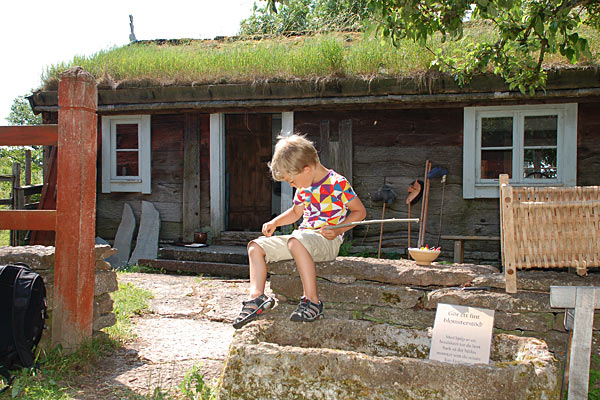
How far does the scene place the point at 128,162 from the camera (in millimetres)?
8469

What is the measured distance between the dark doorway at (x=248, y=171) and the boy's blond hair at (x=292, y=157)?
5.82 meters

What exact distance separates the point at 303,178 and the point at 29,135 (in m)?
1.86

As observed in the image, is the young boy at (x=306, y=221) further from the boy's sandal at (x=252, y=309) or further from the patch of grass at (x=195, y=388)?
the patch of grass at (x=195, y=388)

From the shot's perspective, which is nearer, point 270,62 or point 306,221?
point 306,221

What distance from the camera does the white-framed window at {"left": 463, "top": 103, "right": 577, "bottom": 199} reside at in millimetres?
6742

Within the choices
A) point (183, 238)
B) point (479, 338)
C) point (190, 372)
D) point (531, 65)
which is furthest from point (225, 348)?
point (183, 238)

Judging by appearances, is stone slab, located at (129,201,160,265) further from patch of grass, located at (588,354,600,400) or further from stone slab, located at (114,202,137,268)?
patch of grass, located at (588,354,600,400)

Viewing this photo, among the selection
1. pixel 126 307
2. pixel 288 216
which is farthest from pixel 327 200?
pixel 126 307

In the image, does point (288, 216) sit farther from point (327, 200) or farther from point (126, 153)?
point (126, 153)

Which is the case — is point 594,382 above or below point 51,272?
below

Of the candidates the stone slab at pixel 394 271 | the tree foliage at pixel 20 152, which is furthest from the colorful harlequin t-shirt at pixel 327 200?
the tree foliage at pixel 20 152

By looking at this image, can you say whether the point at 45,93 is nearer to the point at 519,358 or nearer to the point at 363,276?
the point at 363,276

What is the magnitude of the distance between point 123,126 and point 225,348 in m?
5.81

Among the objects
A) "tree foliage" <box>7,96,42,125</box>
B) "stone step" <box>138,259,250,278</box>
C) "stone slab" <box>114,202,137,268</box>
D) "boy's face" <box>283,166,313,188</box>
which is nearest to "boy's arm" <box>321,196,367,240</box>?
"boy's face" <box>283,166,313,188</box>
